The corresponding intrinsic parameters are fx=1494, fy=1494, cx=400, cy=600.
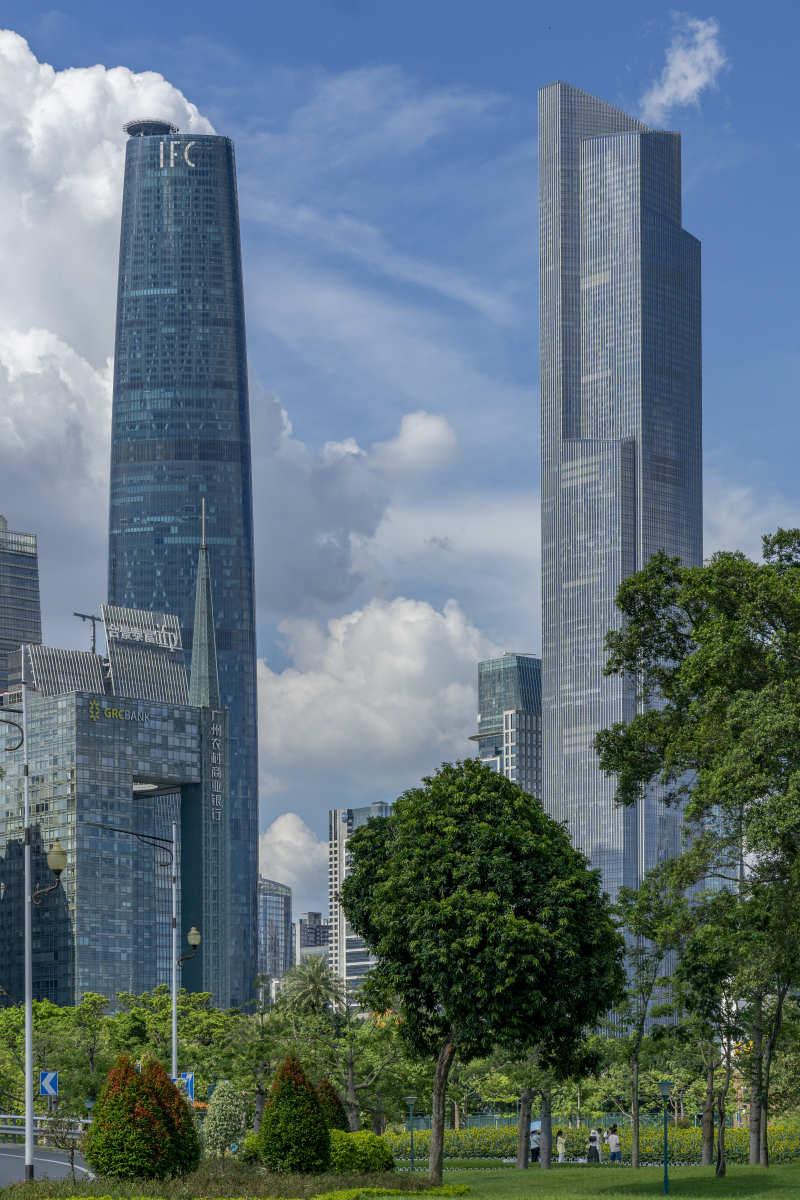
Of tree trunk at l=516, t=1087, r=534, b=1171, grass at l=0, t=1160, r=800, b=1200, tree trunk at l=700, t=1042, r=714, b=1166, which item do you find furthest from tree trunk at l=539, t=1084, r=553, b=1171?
grass at l=0, t=1160, r=800, b=1200

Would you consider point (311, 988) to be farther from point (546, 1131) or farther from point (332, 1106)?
point (332, 1106)

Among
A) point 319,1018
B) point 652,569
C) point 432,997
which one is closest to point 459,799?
point 432,997

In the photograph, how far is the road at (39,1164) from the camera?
48400mm

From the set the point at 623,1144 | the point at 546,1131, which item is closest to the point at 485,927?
the point at 546,1131

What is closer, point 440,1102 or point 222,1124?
point 440,1102

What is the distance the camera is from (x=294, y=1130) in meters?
42.4

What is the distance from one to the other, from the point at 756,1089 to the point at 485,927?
11.6 metres

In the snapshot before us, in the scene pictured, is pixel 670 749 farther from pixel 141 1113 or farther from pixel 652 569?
pixel 141 1113

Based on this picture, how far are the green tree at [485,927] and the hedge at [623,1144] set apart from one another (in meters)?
22.3

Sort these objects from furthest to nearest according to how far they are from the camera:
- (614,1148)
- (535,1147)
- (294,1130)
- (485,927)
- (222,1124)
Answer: (535,1147), (614,1148), (222,1124), (485,927), (294,1130)

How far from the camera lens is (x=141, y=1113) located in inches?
1511

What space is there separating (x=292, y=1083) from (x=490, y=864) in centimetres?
846

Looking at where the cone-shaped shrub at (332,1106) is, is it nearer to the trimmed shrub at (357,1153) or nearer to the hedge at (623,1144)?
the trimmed shrub at (357,1153)

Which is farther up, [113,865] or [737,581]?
[737,581]
